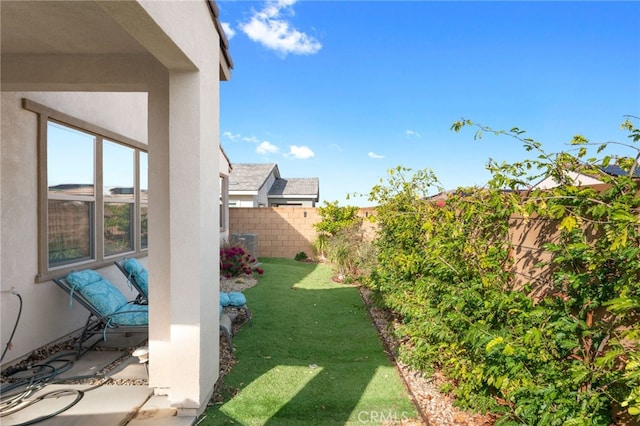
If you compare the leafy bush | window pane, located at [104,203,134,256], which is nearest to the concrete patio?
window pane, located at [104,203,134,256]

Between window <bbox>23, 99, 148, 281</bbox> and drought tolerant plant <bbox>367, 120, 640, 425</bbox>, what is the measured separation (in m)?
4.80

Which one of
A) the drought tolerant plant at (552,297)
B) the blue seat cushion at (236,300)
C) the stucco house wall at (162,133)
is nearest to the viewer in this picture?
the drought tolerant plant at (552,297)

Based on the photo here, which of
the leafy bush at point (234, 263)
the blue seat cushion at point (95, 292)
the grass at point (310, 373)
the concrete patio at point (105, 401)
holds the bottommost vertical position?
the grass at point (310, 373)

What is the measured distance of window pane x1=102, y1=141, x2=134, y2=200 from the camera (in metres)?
5.73

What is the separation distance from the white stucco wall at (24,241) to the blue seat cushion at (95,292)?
1.48 ft

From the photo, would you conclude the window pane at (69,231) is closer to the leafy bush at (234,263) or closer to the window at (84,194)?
the window at (84,194)

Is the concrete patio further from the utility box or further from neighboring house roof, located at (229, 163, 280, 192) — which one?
neighboring house roof, located at (229, 163, 280, 192)

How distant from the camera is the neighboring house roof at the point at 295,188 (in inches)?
896

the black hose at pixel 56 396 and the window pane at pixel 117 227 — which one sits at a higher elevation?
the window pane at pixel 117 227

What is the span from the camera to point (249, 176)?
20.5 meters

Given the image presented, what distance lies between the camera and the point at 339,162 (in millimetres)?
18844

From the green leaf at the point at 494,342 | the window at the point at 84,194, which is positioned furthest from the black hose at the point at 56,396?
the green leaf at the point at 494,342

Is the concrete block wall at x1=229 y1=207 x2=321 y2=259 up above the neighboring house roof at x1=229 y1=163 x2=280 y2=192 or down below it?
below

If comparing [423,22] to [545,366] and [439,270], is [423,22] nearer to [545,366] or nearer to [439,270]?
[439,270]
